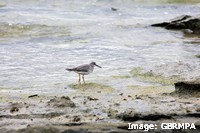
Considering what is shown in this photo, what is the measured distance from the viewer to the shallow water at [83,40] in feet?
42.0

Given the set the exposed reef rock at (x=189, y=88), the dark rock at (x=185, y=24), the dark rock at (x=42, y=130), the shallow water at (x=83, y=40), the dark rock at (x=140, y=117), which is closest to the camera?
the dark rock at (x=42, y=130)

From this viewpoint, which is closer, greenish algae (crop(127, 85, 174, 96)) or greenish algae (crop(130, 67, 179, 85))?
greenish algae (crop(127, 85, 174, 96))

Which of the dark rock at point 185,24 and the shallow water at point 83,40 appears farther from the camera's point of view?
the dark rock at point 185,24

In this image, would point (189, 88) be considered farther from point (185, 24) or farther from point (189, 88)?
point (185, 24)

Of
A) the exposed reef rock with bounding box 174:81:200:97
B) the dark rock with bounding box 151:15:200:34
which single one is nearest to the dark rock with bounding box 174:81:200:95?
the exposed reef rock with bounding box 174:81:200:97

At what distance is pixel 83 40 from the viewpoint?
18141mm

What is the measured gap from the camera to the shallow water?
1279 centimetres

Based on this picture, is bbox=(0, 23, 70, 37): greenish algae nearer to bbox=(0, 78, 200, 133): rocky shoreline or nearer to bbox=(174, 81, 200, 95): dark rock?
bbox=(0, 78, 200, 133): rocky shoreline

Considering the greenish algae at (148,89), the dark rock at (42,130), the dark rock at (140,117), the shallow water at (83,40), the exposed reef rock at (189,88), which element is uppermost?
the dark rock at (42,130)

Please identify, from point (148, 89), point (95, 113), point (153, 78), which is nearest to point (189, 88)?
point (148, 89)

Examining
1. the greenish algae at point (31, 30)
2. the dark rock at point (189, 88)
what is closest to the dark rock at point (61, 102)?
the dark rock at point (189, 88)

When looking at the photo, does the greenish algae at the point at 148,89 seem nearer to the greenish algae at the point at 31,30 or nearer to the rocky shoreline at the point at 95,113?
the rocky shoreline at the point at 95,113

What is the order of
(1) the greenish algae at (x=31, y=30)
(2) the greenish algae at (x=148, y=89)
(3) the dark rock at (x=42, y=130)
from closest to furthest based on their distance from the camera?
(3) the dark rock at (x=42, y=130)
(2) the greenish algae at (x=148, y=89)
(1) the greenish algae at (x=31, y=30)

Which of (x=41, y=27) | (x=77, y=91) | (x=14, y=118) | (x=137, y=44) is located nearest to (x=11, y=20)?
(x=41, y=27)
